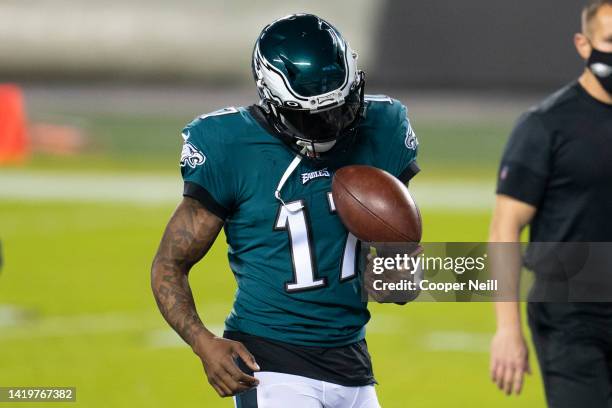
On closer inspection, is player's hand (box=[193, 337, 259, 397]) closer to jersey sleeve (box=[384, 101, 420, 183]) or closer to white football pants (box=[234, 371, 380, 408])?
white football pants (box=[234, 371, 380, 408])

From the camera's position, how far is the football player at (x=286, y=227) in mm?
3383

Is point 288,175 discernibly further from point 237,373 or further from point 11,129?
point 11,129

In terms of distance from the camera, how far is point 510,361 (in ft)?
12.7

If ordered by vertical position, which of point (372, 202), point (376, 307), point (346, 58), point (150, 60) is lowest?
point (376, 307)

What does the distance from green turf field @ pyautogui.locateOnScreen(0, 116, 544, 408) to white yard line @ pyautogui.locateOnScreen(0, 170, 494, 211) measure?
126 mm

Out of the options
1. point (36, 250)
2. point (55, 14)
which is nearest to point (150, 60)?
point (55, 14)

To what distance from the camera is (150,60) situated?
2227 centimetres

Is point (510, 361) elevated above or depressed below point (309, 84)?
below

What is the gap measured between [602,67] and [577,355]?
101cm

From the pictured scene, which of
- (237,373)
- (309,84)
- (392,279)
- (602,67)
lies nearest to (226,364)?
(237,373)

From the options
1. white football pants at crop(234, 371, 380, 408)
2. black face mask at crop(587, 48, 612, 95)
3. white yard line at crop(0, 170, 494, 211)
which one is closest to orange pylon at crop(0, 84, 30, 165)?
white yard line at crop(0, 170, 494, 211)

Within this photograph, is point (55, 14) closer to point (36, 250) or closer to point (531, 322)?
point (36, 250)

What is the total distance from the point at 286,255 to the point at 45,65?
19.2 m

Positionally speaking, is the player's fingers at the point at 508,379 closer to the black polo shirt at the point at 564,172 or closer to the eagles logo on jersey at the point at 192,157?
the black polo shirt at the point at 564,172
